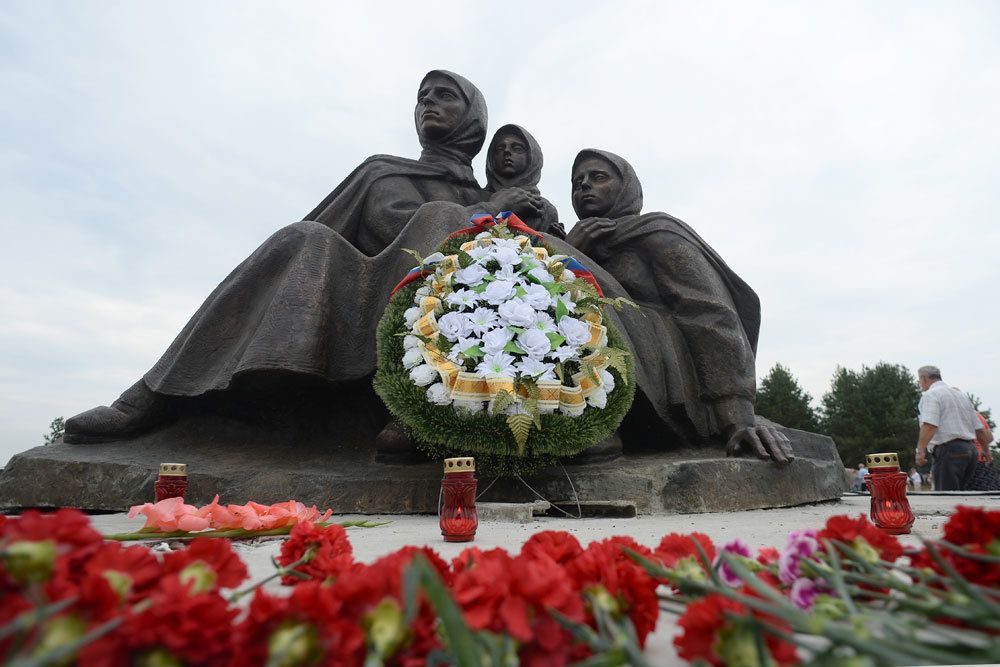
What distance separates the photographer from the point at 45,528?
2.68ft

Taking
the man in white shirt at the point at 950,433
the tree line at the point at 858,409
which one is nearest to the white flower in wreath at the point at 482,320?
the man in white shirt at the point at 950,433

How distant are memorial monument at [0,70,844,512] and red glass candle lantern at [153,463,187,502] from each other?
815mm

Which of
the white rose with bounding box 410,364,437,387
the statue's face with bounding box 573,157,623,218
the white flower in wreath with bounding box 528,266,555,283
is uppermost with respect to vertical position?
the statue's face with bounding box 573,157,623,218

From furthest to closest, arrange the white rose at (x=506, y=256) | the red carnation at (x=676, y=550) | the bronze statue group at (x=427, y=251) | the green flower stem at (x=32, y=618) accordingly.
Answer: the bronze statue group at (x=427, y=251), the white rose at (x=506, y=256), the red carnation at (x=676, y=550), the green flower stem at (x=32, y=618)

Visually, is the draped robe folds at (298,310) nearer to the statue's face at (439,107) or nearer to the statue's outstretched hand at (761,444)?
the statue's face at (439,107)

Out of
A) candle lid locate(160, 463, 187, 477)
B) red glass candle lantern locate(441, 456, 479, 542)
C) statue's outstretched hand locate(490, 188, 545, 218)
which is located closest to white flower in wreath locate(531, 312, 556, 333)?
red glass candle lantern locate(441, 456, 479, 542)

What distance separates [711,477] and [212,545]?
332 cm

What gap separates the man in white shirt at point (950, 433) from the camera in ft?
21.2

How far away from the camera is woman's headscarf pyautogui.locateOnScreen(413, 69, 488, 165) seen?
5660mm

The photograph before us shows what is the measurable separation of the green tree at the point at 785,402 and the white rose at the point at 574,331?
3088cm

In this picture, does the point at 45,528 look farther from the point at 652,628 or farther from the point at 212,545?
the point at 652,628

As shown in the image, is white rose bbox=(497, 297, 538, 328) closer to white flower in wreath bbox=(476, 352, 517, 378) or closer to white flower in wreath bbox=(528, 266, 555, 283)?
white flower in wreath bbox=(476, 352, 517, 378)

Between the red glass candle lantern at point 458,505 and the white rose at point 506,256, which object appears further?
the white rose at point 506,256

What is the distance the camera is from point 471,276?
135 inches
